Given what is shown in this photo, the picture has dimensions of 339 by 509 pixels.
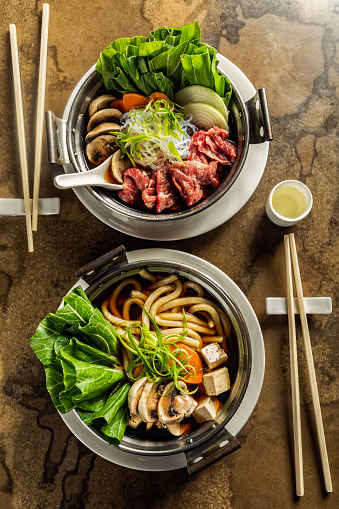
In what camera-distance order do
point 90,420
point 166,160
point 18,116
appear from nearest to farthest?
Answer: point 90,420, point 166,160, point 18,116

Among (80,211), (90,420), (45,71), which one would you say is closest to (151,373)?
(90,420)

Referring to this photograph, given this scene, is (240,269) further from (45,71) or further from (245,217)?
(45,71)

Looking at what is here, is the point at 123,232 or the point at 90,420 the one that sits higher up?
the point at 123,232

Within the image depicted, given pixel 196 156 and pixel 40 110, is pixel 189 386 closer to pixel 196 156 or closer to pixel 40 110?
pixel 196 156

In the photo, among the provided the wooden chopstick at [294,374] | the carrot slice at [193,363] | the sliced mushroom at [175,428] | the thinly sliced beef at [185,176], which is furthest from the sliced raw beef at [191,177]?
the sliced mushroom at [175,428]

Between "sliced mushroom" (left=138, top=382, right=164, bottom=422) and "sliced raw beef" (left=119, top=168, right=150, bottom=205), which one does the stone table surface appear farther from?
"sliced mushroom" (left=138, top=382, right=164, bottom=422)

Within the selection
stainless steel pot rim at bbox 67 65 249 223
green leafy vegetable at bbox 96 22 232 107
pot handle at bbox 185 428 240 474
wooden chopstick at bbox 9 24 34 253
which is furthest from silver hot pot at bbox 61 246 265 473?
green leafy vegetable at bbox 96 22 232 107

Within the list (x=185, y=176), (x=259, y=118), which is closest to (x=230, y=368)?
(x=185, y=176)
